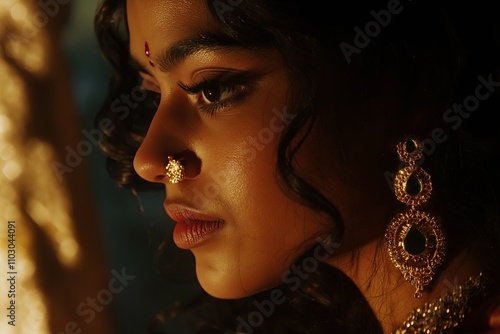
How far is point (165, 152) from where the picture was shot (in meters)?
1.08

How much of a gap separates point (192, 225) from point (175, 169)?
12cm

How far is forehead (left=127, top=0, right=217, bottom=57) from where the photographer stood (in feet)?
3.31

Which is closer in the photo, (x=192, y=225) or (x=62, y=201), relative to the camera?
(x=192, y=225)

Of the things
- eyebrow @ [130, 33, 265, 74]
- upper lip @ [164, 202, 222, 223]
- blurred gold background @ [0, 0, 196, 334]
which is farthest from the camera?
blurred gold background @ [0, 0, 196, 334]

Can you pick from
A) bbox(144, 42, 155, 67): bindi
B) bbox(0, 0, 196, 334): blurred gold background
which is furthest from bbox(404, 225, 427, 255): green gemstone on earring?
bbox(0, 0, 196, 334): blurred gold background

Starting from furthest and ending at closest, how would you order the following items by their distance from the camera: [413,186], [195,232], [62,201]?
1. [62,201]
2. [195,232]
3. [413,186]

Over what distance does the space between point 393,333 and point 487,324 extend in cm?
16

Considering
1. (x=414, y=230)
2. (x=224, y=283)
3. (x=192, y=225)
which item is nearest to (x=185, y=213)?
(x=192, y=225)

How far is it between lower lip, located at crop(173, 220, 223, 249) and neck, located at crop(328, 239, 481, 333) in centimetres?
22

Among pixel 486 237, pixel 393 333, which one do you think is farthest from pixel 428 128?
pixel 393 333

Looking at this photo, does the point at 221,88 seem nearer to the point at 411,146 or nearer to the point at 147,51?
the point at 147,51

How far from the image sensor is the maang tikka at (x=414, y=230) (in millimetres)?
1017

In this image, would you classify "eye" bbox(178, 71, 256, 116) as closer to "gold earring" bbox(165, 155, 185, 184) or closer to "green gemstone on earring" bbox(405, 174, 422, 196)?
"gold earring" bbox(165, 155, 185, 184)

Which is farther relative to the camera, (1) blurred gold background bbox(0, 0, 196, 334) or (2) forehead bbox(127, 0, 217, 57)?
(1) blurred gold background bbox(0, 0, 196, 334)
